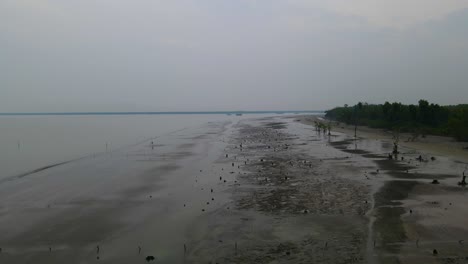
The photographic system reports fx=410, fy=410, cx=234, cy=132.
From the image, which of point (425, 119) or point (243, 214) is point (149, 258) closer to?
point (243, 214)

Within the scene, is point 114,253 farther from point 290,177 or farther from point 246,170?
point 246,170

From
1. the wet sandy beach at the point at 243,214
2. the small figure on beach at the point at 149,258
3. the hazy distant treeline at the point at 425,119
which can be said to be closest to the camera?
the small figure on beach at the point at 149,258

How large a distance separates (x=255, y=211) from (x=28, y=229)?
32.3ft

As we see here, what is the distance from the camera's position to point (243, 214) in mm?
18547

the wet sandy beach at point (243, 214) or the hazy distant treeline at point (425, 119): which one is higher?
the hazy distant treeline at point (425, 119)

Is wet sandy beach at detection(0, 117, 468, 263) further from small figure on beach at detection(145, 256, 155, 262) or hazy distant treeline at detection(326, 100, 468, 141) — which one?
hazy distant treeline at detection(326, 100, 468, 141)

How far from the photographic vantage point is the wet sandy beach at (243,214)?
13.6 meters

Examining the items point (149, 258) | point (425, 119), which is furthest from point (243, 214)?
point (425, 119)

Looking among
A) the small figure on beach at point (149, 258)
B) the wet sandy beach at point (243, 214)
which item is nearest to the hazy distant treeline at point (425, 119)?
the wet sandy beach at point (243, 214)

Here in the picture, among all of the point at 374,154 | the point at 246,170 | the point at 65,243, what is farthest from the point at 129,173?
the point at 374,154

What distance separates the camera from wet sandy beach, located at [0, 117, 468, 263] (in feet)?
44.6

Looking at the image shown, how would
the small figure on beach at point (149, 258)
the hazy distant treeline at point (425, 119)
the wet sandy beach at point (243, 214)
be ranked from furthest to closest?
1. the hazy distant treeline at point (425, 119)
2. the wet sandy beach at point (243, 214)
3. the small figure on beach at point (149, 258)

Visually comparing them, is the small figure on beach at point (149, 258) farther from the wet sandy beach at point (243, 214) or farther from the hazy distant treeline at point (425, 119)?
the hazy distant treeline at point (425, 119)

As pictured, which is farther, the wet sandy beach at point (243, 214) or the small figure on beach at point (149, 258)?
the wet sandy beach at point (243, 214)
